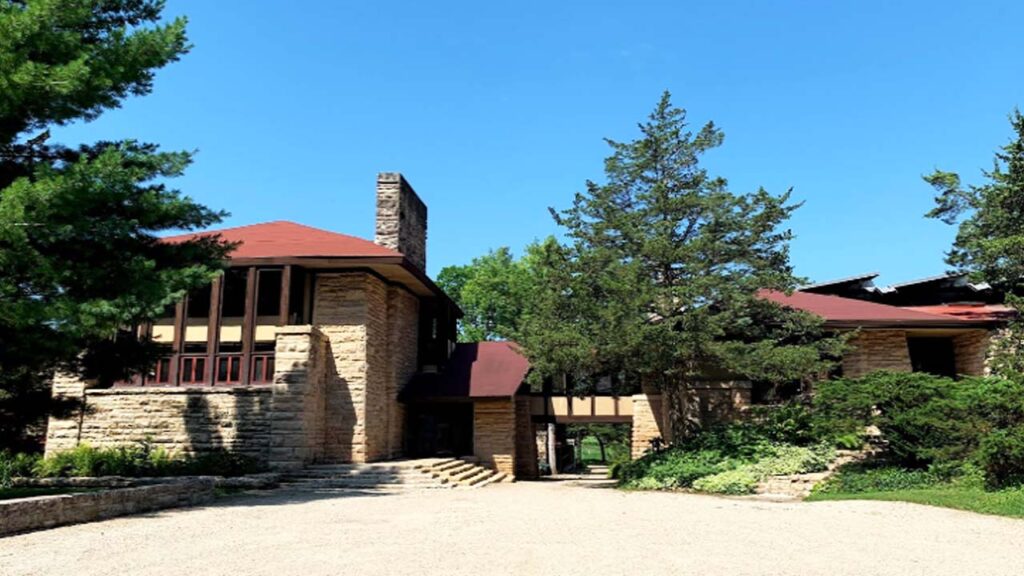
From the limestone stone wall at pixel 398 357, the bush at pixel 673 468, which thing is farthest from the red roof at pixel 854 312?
the limestone stone wall at pixel 398 357

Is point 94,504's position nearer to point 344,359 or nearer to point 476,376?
point 344,359

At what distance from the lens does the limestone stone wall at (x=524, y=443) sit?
70.9ft

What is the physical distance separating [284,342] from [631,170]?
357 inches

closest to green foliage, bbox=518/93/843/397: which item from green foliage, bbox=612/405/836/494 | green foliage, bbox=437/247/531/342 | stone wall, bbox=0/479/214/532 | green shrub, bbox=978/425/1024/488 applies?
green foliage, bbox=612/405/836/494

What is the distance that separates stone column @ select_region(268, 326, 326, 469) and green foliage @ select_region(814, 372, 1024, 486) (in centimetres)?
1063

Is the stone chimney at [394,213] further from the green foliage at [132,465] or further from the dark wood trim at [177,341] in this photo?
the green foliage at [132,465]

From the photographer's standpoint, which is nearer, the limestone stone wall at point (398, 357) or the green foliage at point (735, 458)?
the green foliage at point (735, 458)

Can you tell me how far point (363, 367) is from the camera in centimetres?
1650

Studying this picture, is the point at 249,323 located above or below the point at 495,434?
above

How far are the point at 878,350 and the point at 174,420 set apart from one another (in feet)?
57.6

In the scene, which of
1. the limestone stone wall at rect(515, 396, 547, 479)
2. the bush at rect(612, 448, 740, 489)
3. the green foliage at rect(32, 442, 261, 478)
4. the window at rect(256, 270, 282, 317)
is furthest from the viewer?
the limestone stone wall at rect(515, 396, 547, 479)

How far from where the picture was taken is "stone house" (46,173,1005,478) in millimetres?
15633

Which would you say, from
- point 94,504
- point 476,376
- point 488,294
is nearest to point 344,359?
point 476,376

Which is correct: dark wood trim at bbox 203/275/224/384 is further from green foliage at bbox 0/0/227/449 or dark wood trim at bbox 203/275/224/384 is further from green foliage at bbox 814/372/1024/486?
green foliage at bbox 814/372/1024/486
